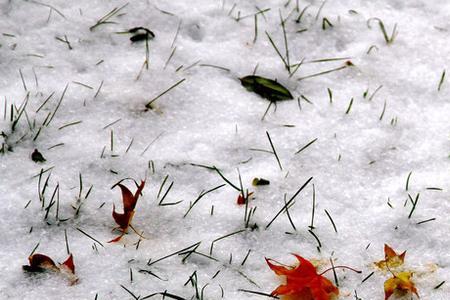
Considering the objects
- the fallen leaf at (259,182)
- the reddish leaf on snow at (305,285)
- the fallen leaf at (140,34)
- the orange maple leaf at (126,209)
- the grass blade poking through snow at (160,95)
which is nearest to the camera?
the reddish leaf on snow at (305,285)

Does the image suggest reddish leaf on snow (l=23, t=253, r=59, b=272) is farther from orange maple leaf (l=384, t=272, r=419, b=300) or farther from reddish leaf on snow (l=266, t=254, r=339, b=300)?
orange maple leaf (l=384, t=272, r=419, b=300)

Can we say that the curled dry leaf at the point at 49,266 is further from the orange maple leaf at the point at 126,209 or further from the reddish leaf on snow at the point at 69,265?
the orange maple leaf at the point at 126,209

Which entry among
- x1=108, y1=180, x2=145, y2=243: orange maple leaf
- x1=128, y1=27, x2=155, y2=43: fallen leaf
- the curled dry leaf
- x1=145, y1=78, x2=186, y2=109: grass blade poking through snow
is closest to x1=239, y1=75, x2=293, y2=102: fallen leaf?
x1=145, y1=78, x2=186, y2=109: grass blade poking through snow

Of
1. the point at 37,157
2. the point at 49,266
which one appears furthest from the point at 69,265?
the point at 37,157

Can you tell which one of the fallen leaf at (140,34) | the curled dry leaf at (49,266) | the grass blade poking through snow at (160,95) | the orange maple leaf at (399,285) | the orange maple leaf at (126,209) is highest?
the fallen leaf at (140,34)

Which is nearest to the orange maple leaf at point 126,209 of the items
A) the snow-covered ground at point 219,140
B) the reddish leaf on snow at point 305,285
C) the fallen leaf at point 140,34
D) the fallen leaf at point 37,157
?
the snow-covered ground at point 219,140

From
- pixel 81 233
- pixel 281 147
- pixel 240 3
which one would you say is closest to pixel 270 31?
pixel 240 3
